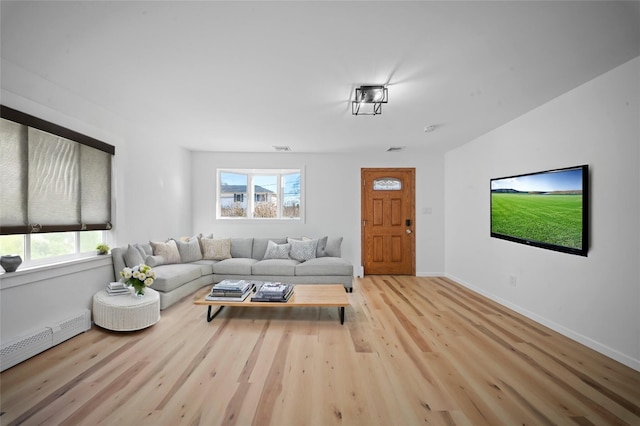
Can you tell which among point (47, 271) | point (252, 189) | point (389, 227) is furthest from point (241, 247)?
point (389, 227)

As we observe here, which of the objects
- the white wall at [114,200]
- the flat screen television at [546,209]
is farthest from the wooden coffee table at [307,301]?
the flat screen television at [546,209]

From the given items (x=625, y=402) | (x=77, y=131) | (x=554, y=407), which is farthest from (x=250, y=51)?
(x=625, y=402)

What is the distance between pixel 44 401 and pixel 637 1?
14.6 ft

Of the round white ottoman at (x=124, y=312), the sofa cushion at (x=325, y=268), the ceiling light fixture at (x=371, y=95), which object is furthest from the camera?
the sofa cushion at (x=325, y=268)

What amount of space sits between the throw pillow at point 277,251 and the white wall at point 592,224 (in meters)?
3.25

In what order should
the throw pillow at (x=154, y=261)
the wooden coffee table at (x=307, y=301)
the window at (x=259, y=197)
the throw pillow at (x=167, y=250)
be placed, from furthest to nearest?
the window at (x=259, y=197), the throw pillow at (x=167, y=250), the throw pillow at (x=154, y=261), the wooden coffee table at (x=307, y=301)

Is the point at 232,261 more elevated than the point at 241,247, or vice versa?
the point at 241,247

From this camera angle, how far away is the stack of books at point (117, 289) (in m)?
2.88

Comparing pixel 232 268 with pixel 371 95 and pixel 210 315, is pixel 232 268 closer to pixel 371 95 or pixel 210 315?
pixel 210 315

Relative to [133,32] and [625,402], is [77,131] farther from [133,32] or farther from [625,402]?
[625,402]

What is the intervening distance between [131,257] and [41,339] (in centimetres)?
112

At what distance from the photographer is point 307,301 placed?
2943 mm

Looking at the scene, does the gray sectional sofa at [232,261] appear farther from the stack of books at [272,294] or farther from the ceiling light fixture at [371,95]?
the ceiling light fixture at [371,95]

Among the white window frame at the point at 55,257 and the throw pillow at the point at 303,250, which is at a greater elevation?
the white window frame at the point at 55,257
